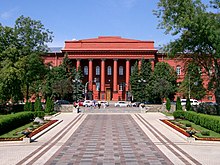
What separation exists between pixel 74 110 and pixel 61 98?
23.0m

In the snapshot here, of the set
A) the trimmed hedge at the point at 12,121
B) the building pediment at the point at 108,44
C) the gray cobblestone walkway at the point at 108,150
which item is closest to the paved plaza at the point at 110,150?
the gray cobblestone walkway at the point at 108,150

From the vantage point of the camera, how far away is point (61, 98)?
6550cm

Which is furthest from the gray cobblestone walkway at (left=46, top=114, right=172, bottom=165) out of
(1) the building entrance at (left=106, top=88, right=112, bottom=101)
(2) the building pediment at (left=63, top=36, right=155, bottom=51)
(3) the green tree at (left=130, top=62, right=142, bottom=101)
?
(1) the building entrance at (left=106, top=88, right=112, bottom=101)

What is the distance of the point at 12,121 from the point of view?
76.6 feet

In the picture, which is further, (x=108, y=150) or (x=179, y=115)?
(x=179, y=115)

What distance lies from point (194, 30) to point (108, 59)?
40558 mm

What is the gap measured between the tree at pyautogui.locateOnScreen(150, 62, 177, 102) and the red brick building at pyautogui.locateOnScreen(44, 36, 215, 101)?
313cm

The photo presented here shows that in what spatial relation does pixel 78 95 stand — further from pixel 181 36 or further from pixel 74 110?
pixel 181 36

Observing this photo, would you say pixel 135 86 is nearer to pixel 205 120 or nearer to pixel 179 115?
pixel 179 115

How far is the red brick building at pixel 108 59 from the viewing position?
6962 cm

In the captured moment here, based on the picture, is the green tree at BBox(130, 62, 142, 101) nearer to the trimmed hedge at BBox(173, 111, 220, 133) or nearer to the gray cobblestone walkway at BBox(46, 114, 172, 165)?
the trimmed hedge at BBox(173, 111, 220, 133)

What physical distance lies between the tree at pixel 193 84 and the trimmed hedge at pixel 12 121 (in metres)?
18.3

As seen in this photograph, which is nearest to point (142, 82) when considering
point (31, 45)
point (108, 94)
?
point (108, 94)

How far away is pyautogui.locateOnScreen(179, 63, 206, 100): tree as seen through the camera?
38.2 m
